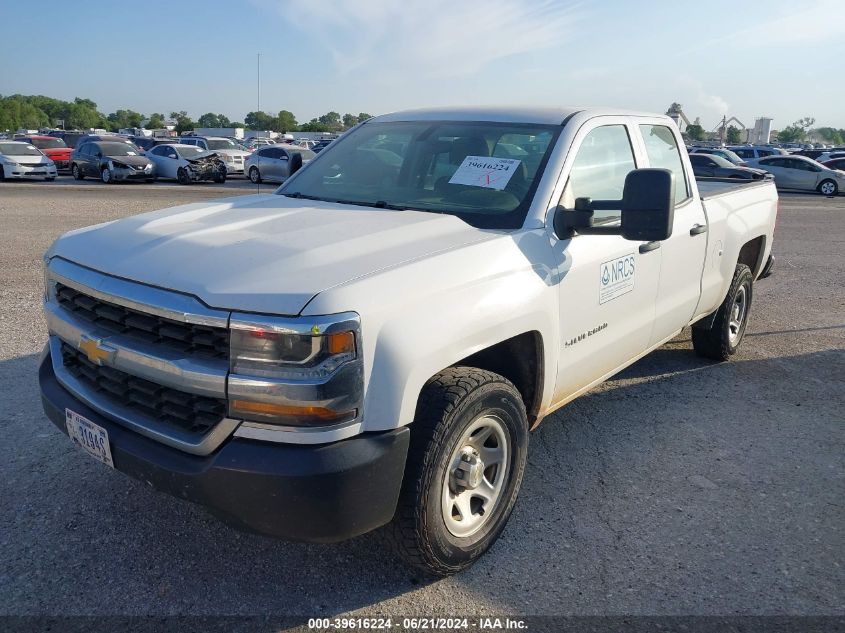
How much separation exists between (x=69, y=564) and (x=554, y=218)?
2.60 m

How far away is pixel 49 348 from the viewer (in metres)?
Answer: 3.29

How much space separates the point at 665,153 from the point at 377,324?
3.05m

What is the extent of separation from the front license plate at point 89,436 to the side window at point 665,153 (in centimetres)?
336

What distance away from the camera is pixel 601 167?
3.92 metres

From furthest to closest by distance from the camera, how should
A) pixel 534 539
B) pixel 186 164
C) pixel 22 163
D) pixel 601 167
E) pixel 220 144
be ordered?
pixel 220 144
pixel 186 164
pixel 22 163
pixel 601 167
pixel 534 539

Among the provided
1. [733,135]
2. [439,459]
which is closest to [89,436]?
[439,459]

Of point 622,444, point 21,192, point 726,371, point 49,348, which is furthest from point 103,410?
point 21,192

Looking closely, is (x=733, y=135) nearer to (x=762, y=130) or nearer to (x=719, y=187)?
(x=762, y=130)

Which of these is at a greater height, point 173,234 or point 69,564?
point 173,234

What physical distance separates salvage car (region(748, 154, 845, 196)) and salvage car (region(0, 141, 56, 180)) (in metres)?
26.2

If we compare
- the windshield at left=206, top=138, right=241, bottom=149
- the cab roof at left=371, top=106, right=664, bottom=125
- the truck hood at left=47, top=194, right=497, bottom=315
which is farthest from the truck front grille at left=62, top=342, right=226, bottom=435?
the windshield at left=206, top=138, right=241, bottom=149

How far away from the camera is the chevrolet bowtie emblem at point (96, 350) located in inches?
108

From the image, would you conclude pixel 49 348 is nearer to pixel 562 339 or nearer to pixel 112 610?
pixel 112 610

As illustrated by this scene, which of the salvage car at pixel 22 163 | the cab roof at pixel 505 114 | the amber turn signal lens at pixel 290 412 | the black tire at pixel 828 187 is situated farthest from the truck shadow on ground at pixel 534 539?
the black tire at pixel 828 187
